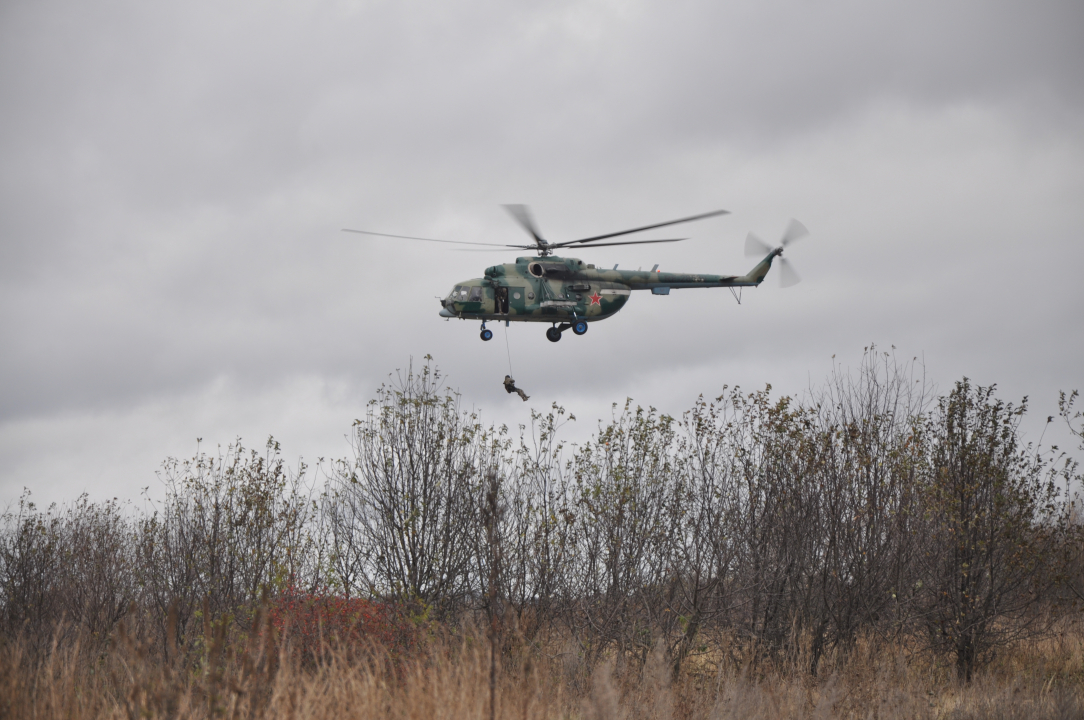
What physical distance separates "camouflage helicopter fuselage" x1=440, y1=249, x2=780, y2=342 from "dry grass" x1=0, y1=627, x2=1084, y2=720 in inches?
347

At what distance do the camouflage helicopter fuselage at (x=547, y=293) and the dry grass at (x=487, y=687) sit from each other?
28.9 ft

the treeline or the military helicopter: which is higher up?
the military helicopter

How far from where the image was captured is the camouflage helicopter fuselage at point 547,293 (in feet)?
67.7

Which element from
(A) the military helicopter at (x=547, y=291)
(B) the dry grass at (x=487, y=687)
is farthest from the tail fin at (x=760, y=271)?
(B) the dry grass at (x=487, y=687)

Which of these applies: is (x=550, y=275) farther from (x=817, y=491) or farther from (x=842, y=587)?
(x=842, y=587)

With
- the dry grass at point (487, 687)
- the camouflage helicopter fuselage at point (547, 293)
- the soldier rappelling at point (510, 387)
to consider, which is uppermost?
the camouflage helicopter fuselage at point (547, 293)

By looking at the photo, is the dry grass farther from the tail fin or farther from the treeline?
the tail fin

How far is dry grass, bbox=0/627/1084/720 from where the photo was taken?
7.82 m

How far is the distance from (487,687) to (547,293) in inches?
521

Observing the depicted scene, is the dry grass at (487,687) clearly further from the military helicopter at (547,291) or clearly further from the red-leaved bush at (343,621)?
the military helicopter at (547,291)

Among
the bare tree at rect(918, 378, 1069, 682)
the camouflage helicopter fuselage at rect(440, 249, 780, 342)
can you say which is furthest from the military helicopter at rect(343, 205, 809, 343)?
the bare tree at rect(918, 378, 1069, 682)

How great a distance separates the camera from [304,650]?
48.0 ft

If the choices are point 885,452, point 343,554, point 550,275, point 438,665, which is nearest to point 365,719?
point 438,665

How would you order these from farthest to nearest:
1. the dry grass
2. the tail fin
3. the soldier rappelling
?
the tail fin → the soldier rappelling → the dry grass
